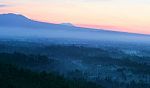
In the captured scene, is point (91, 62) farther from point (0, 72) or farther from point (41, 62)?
point (0, 72)

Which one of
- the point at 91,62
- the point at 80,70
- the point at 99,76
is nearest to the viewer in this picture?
the point at 99,76

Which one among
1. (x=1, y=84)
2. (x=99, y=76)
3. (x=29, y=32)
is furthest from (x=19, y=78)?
(x=29, y=32)

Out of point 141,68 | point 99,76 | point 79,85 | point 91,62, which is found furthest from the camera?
point 91,62

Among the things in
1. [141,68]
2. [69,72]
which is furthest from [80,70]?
[141,68]

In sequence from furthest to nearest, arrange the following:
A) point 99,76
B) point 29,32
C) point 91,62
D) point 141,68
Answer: point 29,32 → point 91,62 → point 141,68 → point 99,76

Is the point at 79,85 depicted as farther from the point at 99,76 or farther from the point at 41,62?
the point at 41,62

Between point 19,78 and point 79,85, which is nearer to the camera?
point 19,78

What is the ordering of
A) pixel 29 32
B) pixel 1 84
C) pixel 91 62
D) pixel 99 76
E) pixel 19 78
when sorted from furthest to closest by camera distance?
pixel 29 32 → pixel 91 62 → pixel 99 76 → pixel 19 78 → pixel 1 84

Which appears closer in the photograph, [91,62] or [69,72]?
[69,72]
